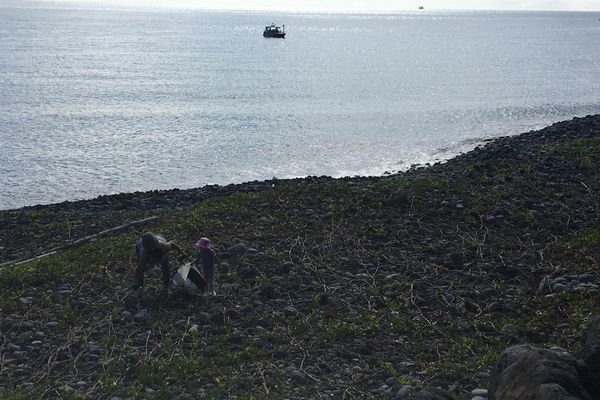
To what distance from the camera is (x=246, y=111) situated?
203 feet

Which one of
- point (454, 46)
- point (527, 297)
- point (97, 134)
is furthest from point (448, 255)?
point (454, 46)

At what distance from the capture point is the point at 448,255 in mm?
17281

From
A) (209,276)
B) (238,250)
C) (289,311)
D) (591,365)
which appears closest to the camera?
(591,365)

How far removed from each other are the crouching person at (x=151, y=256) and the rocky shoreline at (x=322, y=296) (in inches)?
14.8

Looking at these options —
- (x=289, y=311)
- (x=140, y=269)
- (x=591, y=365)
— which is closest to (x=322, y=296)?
(x=289, y=311)

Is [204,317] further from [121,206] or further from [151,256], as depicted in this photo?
[121,206]

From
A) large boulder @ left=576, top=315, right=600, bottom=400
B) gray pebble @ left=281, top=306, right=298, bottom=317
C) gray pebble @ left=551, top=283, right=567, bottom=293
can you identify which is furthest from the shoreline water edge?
large boulder @ left=576, top=315, right=600, bottom=400

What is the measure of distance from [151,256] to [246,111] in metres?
48.0

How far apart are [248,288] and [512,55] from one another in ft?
404

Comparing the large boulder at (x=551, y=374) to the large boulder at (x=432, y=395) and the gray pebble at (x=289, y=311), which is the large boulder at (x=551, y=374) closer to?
the large boulder at (x=432, y=395)

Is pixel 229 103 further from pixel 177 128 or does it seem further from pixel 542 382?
pixel 542 382

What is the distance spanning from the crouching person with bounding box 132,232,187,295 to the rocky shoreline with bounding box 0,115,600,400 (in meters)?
0.38

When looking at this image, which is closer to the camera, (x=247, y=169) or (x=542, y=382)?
(x=542, y=382)

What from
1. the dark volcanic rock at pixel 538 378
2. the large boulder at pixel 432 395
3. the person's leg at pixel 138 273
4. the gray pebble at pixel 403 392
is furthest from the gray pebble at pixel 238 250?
the dark volcanic rock at pixel 538 378
